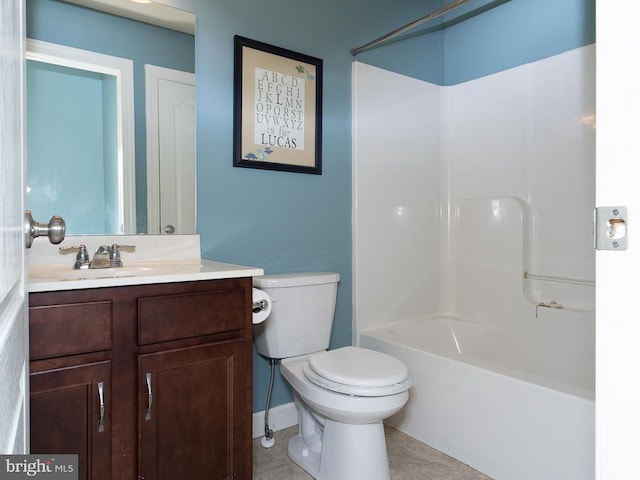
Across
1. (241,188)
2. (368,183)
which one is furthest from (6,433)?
(368,183)

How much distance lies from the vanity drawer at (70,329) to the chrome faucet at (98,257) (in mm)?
432

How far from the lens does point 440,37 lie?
2.91 metres

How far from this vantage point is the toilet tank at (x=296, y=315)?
6.36ft

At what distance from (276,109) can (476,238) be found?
147cm

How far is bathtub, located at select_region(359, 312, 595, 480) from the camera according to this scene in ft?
5.29

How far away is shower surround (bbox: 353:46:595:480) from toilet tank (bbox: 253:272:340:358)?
0.44 m

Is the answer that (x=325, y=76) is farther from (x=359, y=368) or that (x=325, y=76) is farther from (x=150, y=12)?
(x=359, y=368)

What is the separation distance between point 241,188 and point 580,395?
1601 millimetres

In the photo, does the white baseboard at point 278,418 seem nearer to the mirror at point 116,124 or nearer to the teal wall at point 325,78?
the teal wall at point 325,78

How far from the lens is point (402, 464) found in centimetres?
192

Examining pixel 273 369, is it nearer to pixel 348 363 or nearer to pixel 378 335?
pixel 348 363

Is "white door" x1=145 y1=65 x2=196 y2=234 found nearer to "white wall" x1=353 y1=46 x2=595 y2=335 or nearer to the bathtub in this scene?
"white wall" x1=353 y1=46 x2=595 y2=335
